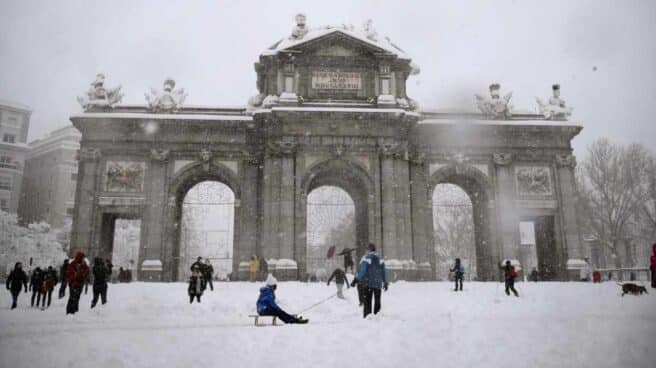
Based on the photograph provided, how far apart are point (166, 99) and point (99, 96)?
3.77 m

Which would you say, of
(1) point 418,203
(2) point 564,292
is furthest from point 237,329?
(1) point 418,203

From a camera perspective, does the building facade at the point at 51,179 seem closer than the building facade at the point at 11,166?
No

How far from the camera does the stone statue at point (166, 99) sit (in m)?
30.0

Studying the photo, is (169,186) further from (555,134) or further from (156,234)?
(555,134)

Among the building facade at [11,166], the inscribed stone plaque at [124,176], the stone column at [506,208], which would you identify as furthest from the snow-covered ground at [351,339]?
the building facade at [11,166]

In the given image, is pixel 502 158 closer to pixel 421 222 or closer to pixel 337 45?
pixel 421 222

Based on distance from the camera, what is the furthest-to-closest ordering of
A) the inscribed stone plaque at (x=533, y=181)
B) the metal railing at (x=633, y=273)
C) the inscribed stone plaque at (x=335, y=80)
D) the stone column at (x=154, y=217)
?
1. the inscribed stone plaque at (x=533, y=181)
2. the metal railing at (x=633, y=273)
3. the inscribed stone plaque at (x=335, y=80)
4. the stone column at (x=154, y=217)

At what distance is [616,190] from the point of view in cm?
3011

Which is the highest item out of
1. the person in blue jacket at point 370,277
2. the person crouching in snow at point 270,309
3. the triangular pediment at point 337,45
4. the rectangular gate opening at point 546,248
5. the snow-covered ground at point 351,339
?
the triangular pediment at point 337,45

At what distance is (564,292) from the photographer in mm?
18406

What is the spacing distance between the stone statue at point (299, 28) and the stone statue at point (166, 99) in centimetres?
716

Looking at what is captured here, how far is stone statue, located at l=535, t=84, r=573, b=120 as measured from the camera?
31.7 meters

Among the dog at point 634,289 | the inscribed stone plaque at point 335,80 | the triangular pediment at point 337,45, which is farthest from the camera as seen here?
the inscribed stone plaque at point 335,80

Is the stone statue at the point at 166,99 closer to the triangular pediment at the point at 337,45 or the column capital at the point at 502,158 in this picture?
the triangular pediment at the point at 337,45
